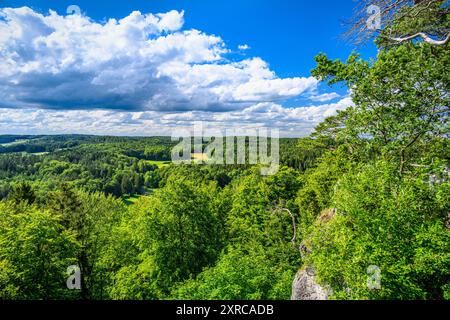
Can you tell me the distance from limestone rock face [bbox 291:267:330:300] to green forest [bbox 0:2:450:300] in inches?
47.6

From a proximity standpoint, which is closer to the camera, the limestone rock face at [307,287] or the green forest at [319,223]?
the green forest at [319,223]

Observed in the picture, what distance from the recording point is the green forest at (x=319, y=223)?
24.4 ft

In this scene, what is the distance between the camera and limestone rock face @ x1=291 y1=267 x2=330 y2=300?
11.1 meters

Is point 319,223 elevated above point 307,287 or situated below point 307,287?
above

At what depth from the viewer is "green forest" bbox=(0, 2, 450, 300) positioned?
24.4 feet

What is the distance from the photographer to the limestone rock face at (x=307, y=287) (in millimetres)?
11051

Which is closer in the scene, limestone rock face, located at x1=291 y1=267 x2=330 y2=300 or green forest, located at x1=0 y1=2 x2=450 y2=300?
green forest, located at x1=0 y1=2 x2=450 y2=300

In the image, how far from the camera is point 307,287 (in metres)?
11.7

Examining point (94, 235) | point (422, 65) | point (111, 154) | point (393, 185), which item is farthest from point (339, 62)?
point (111, 154)

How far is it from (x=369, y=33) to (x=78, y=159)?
16979cm

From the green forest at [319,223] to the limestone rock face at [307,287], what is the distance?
47.6 inches

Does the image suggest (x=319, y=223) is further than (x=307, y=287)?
Yes

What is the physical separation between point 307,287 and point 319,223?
287 cm
